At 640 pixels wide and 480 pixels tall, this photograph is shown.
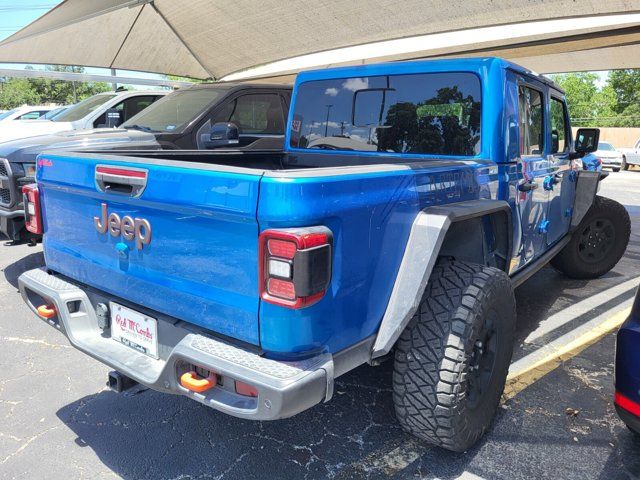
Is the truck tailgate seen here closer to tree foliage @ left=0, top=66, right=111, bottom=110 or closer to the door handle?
the door handle

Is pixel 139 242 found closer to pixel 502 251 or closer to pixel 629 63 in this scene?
pixel 502 251

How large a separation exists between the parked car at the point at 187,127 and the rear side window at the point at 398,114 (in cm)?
211

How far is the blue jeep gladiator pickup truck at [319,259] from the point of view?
1829 millimetres

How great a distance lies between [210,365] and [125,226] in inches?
31.9

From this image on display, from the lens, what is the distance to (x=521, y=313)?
459 centimetres

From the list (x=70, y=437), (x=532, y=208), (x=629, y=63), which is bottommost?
(x=70, y=437)

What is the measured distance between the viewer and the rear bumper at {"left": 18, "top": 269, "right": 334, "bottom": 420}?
1.78 metres

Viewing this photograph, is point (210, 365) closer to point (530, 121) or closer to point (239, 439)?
point (239, 439)

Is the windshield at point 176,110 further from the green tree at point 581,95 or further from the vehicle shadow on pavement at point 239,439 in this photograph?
the green tree at point 581,95

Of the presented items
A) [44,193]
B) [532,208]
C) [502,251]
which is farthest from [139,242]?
[532,208]

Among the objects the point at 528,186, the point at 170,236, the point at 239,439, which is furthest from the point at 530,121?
the point at 239,439

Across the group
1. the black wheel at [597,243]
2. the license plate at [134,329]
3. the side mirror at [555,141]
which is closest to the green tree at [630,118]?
the black wheel at [597,243]

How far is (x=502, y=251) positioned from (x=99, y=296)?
7.60 ft

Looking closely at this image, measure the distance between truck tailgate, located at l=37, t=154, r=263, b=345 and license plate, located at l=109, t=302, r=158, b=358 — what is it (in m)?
0.07
